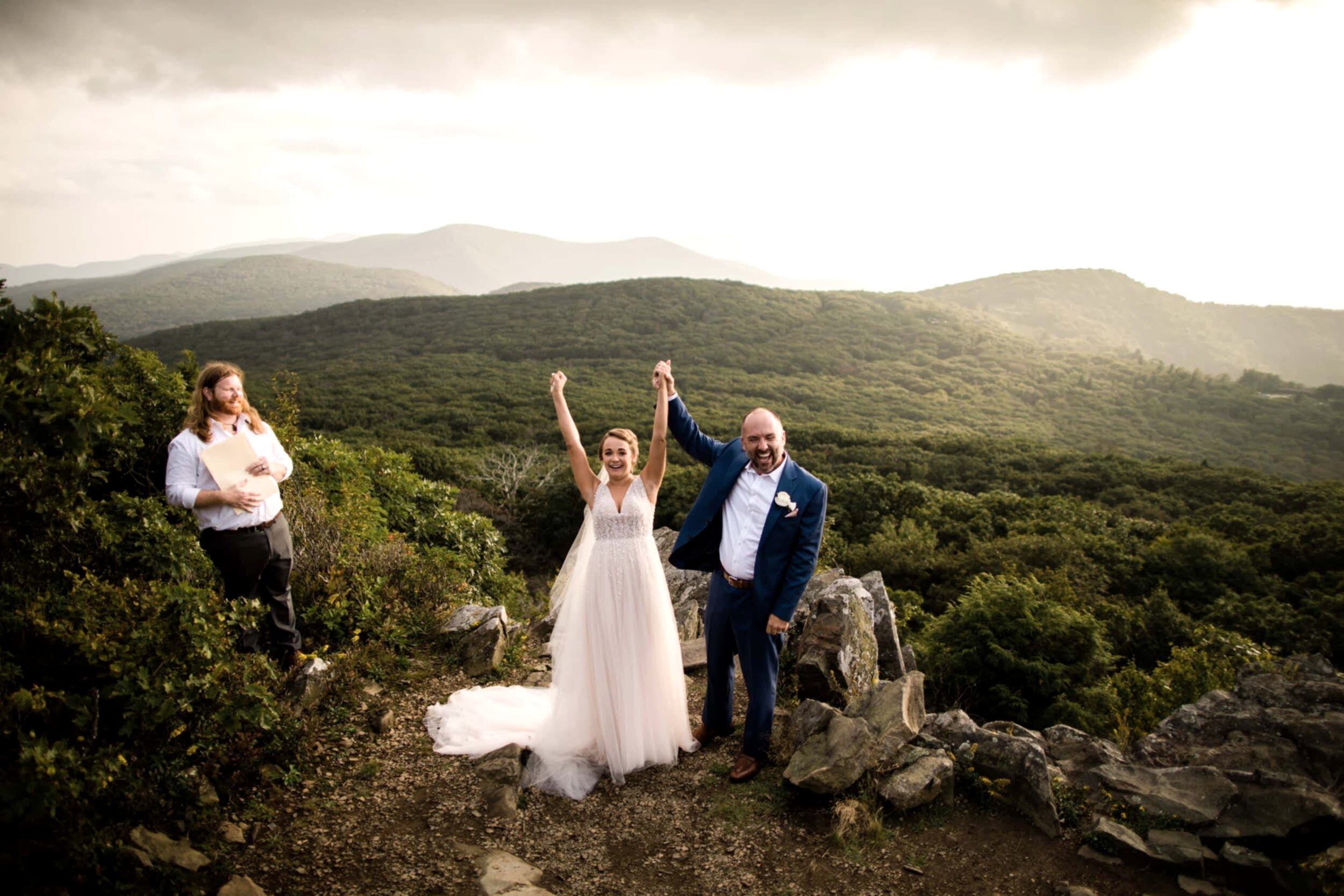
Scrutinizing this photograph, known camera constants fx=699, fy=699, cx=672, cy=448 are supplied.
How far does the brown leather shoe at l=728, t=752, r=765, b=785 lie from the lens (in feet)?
15.1

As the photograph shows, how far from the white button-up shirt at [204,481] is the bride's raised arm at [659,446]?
7.90 feet

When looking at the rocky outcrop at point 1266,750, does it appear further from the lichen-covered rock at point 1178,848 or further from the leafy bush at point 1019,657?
the leafy bush at point 1019,657

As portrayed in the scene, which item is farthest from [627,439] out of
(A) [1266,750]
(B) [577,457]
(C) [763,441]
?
(A) [1266,750]

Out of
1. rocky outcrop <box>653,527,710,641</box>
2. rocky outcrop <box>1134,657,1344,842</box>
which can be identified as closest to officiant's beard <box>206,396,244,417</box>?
rocky outcrop <box>653,527,710,641</box>

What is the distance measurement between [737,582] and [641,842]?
5.39ft

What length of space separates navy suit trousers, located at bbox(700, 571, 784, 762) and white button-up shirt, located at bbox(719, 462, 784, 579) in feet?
0.53

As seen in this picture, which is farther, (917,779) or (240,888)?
(917,779)

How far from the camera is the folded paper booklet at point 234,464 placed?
434cm

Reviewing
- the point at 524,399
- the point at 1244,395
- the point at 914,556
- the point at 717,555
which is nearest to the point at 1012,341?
the point at 1244,395

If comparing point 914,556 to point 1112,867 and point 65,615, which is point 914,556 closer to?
point 1112,867

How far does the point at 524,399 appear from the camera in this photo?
177 feet

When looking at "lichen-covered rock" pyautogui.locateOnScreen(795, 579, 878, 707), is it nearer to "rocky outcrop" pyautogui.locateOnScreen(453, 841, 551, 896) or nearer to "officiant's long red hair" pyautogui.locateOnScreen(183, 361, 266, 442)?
"rocky outcrop" pyautogui.locateOnScreen(453, 841, 551, 896)

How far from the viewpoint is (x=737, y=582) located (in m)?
4.66

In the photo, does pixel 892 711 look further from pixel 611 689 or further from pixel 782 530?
pixel 611 689
